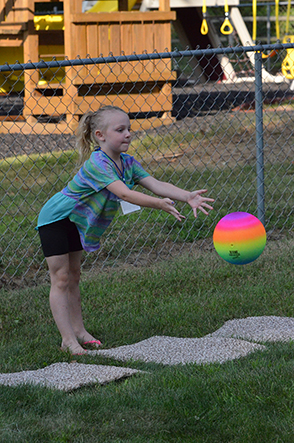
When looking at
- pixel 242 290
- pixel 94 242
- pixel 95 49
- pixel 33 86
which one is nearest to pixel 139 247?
pixel 242 290

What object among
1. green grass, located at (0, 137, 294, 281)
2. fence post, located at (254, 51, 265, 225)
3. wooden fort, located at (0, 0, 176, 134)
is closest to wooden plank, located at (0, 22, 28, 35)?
wooden fort, located at (0, 0, 176, 134)

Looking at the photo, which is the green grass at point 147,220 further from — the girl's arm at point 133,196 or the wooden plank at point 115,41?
the wooden plank at point 115,41

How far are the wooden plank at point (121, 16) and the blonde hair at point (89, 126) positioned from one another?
20.4ft

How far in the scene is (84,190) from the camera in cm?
333

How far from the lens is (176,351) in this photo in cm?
330

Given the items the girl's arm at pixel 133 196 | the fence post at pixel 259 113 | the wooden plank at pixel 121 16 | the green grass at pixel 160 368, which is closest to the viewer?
the green grass at pixel 160 368

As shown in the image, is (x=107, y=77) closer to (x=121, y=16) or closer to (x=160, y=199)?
(x=121, y=16)

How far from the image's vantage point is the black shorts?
132 inches

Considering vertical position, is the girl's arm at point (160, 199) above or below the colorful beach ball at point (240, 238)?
above

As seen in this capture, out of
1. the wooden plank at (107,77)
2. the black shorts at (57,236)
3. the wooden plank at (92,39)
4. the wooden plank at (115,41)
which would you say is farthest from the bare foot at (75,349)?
the wooden plank at (92,39)

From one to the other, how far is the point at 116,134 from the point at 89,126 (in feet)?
→ 0.76

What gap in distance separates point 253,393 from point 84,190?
1423 millimetres

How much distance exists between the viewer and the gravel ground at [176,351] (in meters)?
2.87

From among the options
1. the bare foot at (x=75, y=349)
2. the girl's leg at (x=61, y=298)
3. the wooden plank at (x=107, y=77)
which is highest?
the wooden plank at (x=107, y=77)
